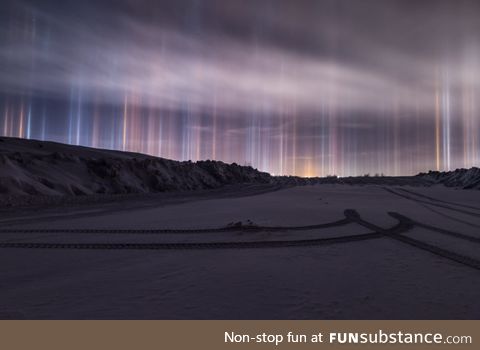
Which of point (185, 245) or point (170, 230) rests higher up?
point (170, 230)

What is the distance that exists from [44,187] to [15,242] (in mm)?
11328

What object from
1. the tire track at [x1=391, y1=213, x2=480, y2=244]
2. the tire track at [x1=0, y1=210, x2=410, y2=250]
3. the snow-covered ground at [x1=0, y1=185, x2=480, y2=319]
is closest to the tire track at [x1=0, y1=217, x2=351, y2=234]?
the snow-covered ground at [x1=0, y1=185, x2=480, y2=319]

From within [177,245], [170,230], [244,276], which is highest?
[170,230]

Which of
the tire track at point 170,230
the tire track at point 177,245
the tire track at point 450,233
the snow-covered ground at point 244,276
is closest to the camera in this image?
the snow-covered ground at point 244,276

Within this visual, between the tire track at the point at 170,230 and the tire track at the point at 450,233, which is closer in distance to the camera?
the tire track at the point at 450,233

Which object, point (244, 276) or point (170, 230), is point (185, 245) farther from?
point (244, 276)

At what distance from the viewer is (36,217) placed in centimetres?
1065

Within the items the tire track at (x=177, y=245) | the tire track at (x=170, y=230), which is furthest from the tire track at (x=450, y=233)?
the tire track at (x=170, y=230)

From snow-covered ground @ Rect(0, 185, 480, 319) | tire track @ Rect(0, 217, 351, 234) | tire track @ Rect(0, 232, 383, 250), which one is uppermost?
tire track @ Rect(0, 217, 351, 234)

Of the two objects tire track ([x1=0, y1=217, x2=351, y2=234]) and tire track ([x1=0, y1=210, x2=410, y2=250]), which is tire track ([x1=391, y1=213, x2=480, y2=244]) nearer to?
tire track ([x1=0, y1=210, x2=410, y2=250])

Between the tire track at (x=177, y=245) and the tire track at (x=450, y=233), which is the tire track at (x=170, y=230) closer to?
the tire track at (x=177, y=245)

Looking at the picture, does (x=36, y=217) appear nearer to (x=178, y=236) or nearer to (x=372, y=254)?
(x=178, y=236)

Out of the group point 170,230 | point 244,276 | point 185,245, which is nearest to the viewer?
point 244,276

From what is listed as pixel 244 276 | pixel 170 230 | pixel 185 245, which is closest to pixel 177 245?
pixel 185 245
